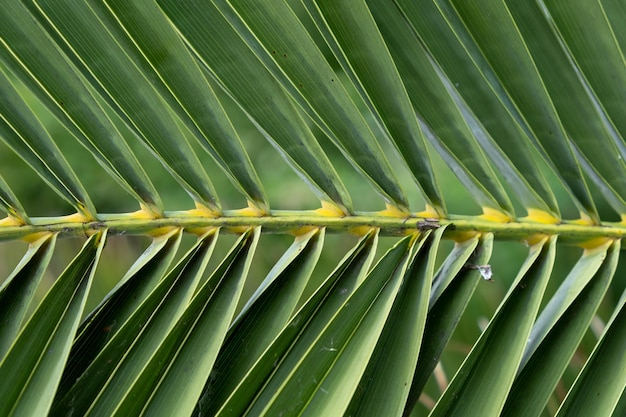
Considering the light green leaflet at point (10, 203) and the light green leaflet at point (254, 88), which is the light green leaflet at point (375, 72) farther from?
the light green leaflet at point (10, 203)

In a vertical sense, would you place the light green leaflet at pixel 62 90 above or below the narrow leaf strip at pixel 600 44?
below

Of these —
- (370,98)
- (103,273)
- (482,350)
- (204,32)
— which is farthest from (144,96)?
(103,273)

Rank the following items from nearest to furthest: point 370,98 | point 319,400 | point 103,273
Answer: point 319,400 → point 370,98 → point 103,273

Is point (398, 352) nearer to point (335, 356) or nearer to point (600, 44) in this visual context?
point (335, 356)

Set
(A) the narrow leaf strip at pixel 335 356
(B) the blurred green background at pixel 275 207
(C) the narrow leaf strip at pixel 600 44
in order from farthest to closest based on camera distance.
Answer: (B) the blurred green background at pixel 275 207 → (C) the narrow leaf strip at pixel 600 44 → (A) the narrow leaf strip at pixel 335 356

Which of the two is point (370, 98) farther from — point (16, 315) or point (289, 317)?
point (16, 315)

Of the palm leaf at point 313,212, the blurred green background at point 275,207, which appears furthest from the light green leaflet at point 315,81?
the blurred green background at point 275,207

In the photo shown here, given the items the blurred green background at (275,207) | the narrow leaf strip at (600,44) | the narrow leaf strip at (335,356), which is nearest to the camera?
the narrow leaf strip at (335,356)
